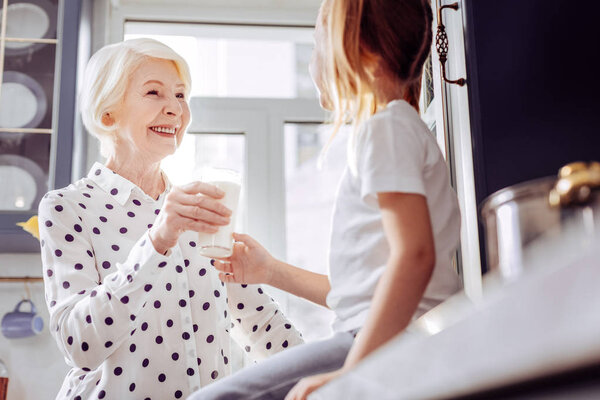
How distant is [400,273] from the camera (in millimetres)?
705

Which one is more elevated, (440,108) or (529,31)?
(529,31)

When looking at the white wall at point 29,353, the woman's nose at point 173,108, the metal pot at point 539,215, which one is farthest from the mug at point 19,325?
the metal pot at point 539,215

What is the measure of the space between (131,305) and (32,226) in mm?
920

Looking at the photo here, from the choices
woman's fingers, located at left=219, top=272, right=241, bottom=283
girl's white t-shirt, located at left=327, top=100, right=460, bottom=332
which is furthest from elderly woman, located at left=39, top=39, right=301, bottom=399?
girl's white t-shirt, located at left=327, top=100, right=460, bottom=332

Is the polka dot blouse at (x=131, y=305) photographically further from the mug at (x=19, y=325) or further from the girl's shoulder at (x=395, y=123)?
the mug at (x=19, y=325)

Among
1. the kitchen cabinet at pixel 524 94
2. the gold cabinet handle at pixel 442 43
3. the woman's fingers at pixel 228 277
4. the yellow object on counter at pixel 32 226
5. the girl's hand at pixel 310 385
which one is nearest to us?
the girl's hand at pixel 310 385

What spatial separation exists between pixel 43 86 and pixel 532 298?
2292mm

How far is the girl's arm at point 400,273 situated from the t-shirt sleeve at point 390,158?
0.01 meters

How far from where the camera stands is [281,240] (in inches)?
99.0

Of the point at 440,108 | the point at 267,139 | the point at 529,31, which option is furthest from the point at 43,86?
the point at 529,31

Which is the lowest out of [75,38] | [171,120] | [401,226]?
[401,226]

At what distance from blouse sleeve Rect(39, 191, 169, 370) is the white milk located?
19 cm

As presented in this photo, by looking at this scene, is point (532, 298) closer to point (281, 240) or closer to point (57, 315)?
point (57, 315)

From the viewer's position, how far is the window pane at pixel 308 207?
251 cm
